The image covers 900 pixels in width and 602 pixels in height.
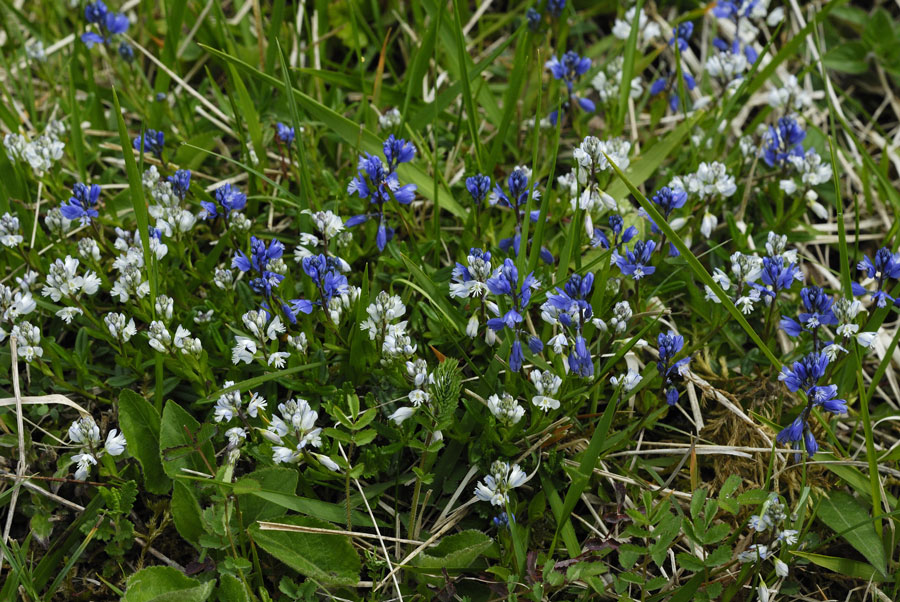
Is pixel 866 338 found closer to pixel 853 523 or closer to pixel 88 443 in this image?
pixel 853 523

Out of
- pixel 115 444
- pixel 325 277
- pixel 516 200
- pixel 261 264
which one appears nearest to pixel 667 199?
pixel 516 200

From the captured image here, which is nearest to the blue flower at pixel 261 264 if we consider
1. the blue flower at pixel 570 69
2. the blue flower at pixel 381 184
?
the blue flower at pixel 381 184

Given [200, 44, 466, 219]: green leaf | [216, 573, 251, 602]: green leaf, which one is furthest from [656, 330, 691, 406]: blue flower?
[216, 573, 251, 602]: green leaf

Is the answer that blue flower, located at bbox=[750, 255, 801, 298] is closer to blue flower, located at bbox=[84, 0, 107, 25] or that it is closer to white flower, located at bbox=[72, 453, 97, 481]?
white flower, located at bbox=[72, 453, 97, 481]

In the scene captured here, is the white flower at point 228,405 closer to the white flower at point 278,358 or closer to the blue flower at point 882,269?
the white flower at point 278,358

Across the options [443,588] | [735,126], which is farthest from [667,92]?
[443,588]
